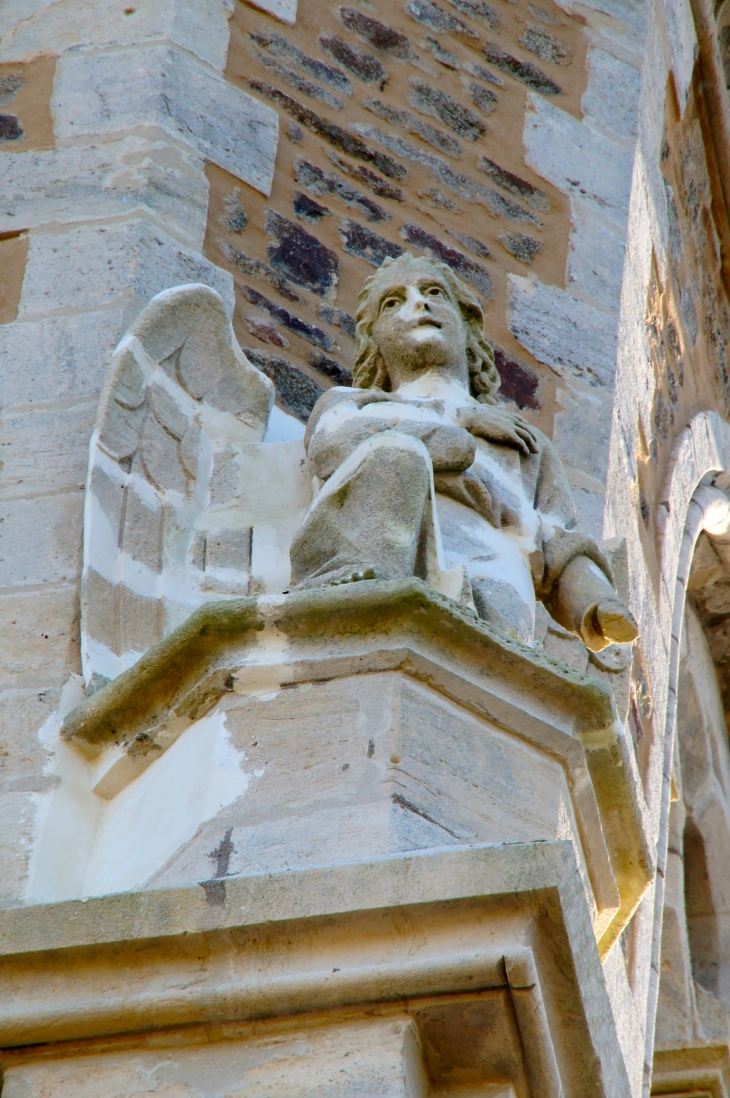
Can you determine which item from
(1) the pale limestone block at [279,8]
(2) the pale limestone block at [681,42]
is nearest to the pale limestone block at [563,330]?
(1) the pale limestone block at [279,8]

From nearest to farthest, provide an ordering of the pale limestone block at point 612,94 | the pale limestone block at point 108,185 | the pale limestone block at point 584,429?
the pale limestone block at point 108,185
the pale limestone block at point 584,429
the pale limestone block at point 612,94

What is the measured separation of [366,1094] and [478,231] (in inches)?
123

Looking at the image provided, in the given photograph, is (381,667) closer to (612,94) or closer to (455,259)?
(455,259)

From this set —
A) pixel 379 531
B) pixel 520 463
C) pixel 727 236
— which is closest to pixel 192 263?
pixel 520 463

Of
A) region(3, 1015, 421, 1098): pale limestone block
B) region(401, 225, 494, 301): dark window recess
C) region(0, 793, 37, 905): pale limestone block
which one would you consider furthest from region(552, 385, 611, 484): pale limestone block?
region(3, 1015, 421, 1098): pale limestone block

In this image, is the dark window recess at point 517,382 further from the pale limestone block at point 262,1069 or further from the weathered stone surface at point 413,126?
the pale limestone block at point 262,1069

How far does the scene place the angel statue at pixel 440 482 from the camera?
2.81m

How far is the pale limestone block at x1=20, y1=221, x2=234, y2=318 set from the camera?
3.73 meters

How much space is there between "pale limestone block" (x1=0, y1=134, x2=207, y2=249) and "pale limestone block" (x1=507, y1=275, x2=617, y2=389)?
0.97 m

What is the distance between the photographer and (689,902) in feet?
21.3

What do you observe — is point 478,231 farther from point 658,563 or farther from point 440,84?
point 658,563

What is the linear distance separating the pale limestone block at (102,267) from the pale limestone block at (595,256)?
1.29m

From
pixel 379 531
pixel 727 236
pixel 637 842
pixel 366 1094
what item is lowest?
pixel 366 1094

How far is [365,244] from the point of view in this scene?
456 cm
